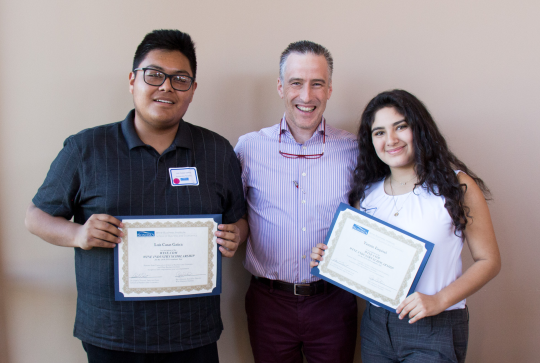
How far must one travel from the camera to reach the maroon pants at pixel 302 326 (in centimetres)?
189

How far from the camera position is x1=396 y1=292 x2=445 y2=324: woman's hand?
4.88 feet

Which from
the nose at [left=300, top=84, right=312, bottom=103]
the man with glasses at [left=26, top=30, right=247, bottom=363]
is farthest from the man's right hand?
the nose at [left=300, top=84, right=312, bottom=103]

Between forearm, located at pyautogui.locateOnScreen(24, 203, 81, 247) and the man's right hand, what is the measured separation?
0.25 ft

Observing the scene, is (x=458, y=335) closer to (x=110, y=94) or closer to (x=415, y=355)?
(x=415, y=355)

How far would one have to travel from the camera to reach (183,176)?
1596 mm

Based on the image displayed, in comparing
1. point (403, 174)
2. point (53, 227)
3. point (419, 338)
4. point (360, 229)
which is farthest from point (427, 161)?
point (53, 227)

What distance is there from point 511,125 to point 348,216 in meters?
1.41

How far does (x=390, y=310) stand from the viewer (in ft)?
5.17

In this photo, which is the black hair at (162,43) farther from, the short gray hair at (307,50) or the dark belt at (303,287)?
the dark belt at (303,287)

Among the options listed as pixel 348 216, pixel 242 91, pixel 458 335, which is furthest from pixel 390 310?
pixel 242 91

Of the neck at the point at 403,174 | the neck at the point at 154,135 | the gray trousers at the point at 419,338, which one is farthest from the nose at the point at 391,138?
the neck at the point at 154,135

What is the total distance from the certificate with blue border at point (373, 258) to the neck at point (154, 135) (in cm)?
85

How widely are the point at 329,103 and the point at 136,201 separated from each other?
1.39 metres

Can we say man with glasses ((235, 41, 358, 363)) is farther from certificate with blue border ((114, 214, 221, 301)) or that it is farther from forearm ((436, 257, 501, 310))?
forearm ((436, 257, 501, 310))
